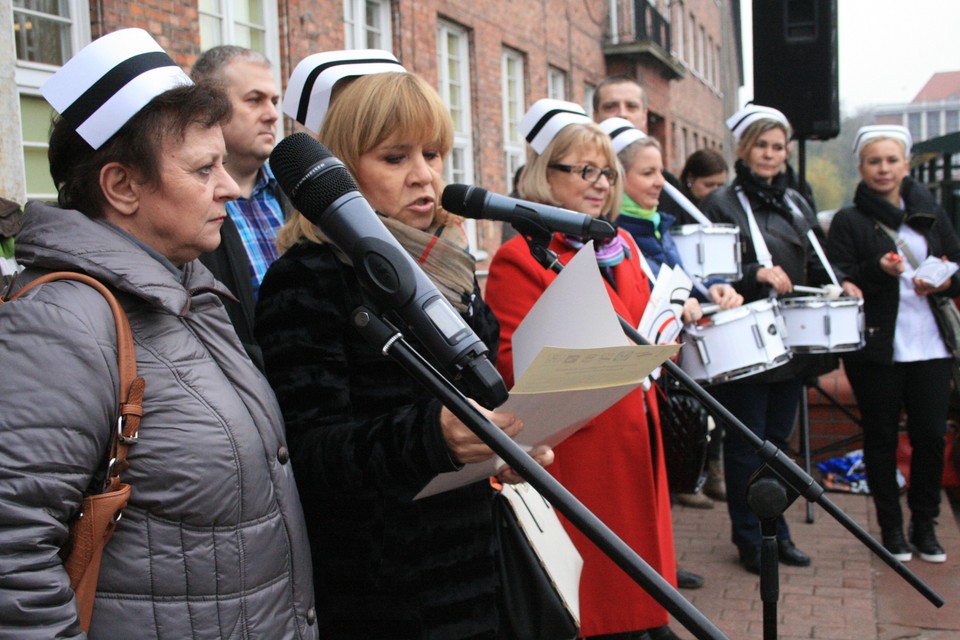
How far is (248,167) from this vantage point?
374cm

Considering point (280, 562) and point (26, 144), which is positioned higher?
point (26, 144)

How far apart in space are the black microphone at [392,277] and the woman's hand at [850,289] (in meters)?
4.05

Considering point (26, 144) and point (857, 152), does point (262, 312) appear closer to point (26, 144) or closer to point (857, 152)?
point (26, 144)

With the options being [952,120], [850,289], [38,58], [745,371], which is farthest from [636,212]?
[952,120]

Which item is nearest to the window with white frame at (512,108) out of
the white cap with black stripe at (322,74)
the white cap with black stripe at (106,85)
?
the white cap with black stripe at (322,74)

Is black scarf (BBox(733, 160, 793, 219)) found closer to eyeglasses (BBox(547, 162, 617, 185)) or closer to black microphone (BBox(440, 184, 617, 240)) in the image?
eyeglasses (BBox(547, 162, 617, 185))

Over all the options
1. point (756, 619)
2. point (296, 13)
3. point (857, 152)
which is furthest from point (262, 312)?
point (296, 13)

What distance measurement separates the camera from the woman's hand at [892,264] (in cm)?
510

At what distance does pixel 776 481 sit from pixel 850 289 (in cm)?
346

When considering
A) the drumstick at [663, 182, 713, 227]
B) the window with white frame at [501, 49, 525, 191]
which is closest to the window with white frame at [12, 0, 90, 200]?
the drumstick at [663, 182, 713, 227]

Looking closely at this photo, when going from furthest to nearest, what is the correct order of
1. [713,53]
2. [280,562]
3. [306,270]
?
[713,53]
[306,270]
[280,562]

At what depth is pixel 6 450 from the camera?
1.44 m

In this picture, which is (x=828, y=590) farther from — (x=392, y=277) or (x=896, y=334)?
(x=392, y=277)

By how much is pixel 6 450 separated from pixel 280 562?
1.82 feet
